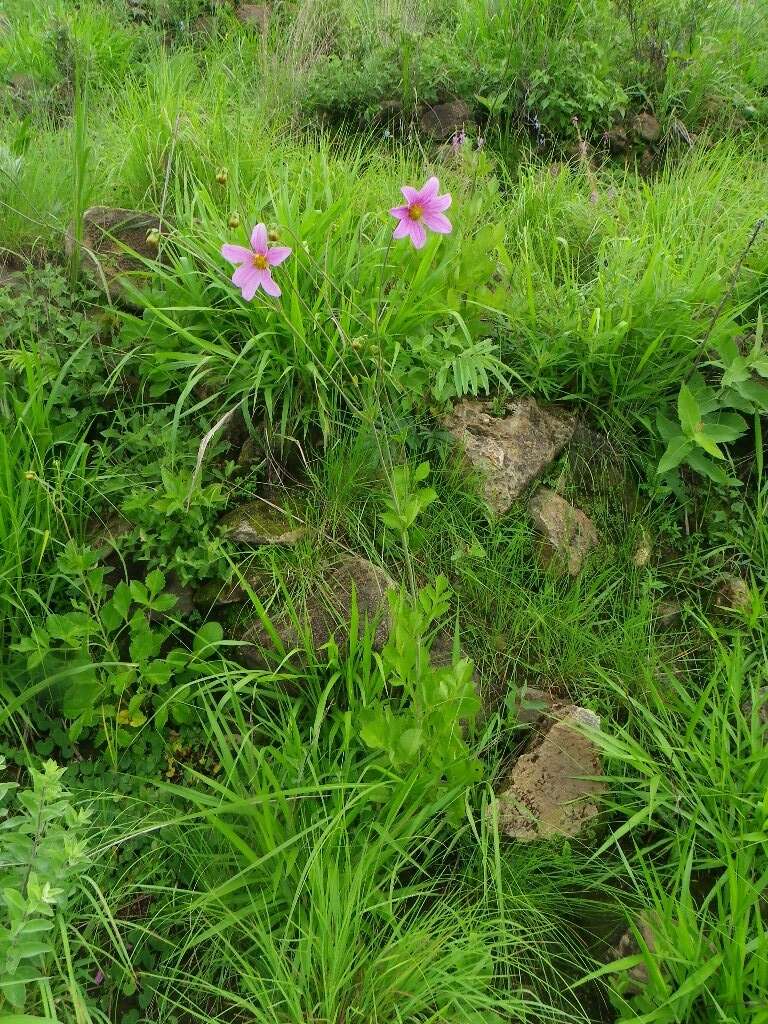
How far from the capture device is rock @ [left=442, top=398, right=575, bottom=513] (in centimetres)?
238

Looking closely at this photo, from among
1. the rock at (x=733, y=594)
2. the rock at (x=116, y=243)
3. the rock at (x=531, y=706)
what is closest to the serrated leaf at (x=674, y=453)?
the rock at (x=733, y=594)

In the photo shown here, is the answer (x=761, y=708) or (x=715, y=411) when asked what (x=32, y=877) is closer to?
(x=761, y=708)

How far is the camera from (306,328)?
233 centimetres

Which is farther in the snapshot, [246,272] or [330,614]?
[330,614]

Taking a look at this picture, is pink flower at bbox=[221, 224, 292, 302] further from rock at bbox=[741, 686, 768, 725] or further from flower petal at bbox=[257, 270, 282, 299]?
rock at bbox=[741, 686, 768, 725]

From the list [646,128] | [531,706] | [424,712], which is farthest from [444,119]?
[424,712]

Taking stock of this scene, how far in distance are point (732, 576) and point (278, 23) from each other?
417 centimetres

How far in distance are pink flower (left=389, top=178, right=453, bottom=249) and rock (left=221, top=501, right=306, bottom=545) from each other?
0.84 meters

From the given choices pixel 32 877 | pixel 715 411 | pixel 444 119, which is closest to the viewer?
pixel 32 877

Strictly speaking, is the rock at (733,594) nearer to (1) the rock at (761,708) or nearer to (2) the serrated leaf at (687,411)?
(1) the rock at (761,708)

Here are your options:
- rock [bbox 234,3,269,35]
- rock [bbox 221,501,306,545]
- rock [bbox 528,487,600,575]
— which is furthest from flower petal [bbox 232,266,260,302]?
rock [bbox 234,3,269,35]

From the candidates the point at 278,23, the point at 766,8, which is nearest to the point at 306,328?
the point at 278,23

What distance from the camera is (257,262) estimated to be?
1735 mm

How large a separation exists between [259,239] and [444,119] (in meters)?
2.66
